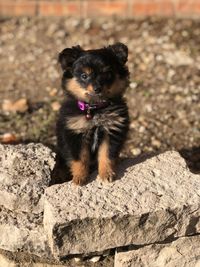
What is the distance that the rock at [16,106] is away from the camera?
622 cm

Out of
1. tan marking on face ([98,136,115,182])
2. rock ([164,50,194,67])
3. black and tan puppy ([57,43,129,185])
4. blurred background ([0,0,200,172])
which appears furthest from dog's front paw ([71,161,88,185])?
rock ([164,50,194,67])

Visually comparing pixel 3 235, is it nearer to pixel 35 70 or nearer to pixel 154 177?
pixel 154 177

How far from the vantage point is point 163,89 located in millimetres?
6590

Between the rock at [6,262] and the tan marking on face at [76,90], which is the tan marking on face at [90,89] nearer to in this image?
the tan marking on face at [76,90]

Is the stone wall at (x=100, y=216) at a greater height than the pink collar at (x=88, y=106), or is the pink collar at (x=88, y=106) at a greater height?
the pink collar at (x=88, y=106)

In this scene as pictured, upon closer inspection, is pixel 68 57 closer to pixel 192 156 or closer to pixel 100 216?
pixel 100 216

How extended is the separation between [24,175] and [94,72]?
866 millimetres

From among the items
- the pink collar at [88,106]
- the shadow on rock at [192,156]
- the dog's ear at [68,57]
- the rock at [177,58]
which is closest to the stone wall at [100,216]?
the pink collar at [88,106]

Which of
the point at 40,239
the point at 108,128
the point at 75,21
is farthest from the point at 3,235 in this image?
the point at 75,21

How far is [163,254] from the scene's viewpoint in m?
3.95

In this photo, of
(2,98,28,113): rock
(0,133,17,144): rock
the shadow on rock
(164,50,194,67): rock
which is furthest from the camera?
(164,50,194,67): rock

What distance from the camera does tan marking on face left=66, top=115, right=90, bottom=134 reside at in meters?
4.02

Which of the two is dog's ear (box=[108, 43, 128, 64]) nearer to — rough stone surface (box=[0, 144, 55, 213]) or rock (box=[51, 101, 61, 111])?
rough stone surface (box=[0, 144, 55, 213])

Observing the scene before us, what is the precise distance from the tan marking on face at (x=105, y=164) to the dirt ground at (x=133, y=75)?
1332mm
